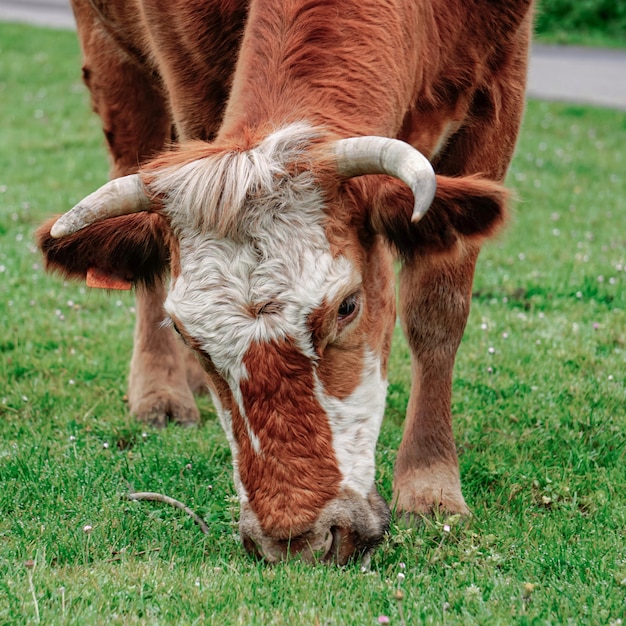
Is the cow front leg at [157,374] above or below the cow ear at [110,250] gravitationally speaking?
below

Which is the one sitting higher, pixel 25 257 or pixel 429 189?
pixel 429 189

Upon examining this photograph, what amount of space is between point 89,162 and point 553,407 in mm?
8034

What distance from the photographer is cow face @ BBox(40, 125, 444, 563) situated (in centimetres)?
345

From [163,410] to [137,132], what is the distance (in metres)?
1.78

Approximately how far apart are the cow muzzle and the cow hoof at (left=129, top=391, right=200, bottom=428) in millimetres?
2171

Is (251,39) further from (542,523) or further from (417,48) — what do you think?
(542,523)

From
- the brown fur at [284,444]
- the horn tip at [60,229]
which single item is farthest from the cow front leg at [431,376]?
the horn tip at [60,229]

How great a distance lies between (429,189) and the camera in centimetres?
314

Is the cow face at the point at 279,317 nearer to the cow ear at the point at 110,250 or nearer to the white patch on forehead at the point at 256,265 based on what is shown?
the white patch on forehead at the point at 256,265

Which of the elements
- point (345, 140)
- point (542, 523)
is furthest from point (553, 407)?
point (345, 140)

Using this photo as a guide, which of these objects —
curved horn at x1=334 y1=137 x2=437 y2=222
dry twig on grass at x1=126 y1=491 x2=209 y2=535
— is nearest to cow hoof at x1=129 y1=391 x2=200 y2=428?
dry twig on grass at x1=126 y1=491 x2=209 y2=535

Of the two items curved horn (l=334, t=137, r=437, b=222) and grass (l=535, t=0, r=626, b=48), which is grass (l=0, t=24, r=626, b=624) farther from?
grass (l=535, t=0, r=626, b=48)

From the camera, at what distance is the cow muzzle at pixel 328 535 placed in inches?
137

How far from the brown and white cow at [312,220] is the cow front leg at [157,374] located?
1543 millimetres
